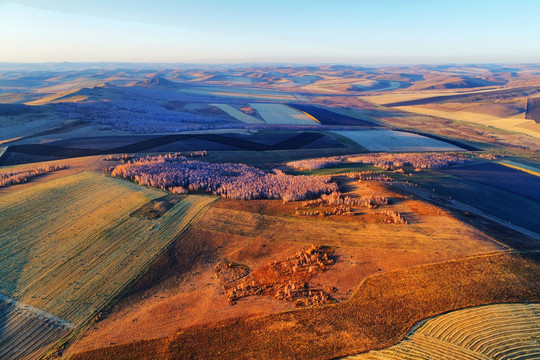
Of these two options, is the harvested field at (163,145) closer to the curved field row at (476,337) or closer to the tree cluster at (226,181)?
the tree cluster at (226,181)

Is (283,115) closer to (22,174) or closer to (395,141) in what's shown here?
(395,141)

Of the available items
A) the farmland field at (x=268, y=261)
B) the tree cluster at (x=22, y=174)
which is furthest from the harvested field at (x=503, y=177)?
the tree cluster at (x=22, y=174)

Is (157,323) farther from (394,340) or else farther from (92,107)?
(92,107)

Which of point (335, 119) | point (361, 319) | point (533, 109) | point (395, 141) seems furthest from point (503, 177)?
point (533, 109)

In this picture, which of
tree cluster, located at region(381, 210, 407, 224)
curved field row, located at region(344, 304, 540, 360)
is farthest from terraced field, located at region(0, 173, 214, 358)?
tree cluster, located at region(381, 210, 407, 224)

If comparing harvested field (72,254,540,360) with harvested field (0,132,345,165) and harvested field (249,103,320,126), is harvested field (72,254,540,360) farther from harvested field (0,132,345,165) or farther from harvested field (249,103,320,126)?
harvested field (249,103,320,126)

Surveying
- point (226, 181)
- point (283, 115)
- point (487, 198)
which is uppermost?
point (283, 115)
